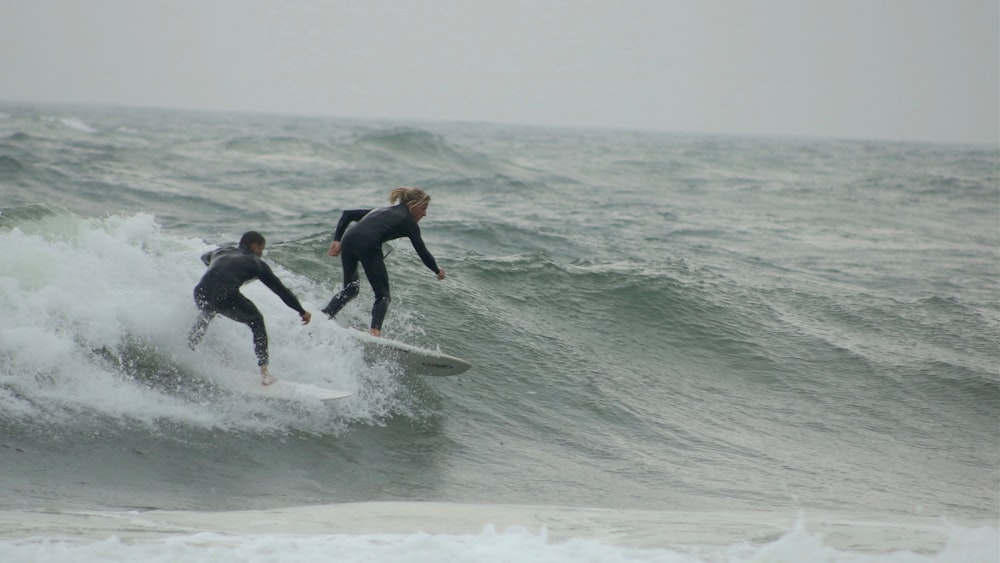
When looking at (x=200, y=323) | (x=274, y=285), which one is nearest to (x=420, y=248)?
(x=274, y=285)

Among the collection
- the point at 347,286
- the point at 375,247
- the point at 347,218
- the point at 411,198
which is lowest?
the point at 347,286

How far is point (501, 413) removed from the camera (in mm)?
8977

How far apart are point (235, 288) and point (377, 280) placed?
1.65 meters

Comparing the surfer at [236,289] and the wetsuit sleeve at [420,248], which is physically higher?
the wetsuit sleeve at [420,248]

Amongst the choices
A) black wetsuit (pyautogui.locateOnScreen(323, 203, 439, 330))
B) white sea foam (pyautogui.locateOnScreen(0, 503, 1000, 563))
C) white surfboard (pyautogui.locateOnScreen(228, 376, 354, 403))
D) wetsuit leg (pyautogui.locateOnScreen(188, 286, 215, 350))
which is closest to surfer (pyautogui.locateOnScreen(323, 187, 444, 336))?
black wetsuit (pyautogui.locateOnScreen(323, 203, 439, 330))

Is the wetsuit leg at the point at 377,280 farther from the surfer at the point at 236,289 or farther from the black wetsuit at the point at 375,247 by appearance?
the surfer at the point at 236,289

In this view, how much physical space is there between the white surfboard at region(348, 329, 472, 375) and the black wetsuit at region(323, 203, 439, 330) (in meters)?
0.23

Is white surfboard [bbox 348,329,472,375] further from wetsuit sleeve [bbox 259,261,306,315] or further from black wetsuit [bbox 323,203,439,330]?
wetsuit sleeve [bbox 259,261,306,315]

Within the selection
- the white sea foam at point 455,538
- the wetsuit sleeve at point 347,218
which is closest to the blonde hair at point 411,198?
the wetsuit sleeve at point 347,218

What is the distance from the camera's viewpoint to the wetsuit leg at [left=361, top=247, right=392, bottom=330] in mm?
8461

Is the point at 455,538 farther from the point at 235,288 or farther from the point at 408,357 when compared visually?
the point at 408,357

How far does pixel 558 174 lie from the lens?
40562mm

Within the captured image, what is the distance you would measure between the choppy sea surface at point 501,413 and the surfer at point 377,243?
15.5 inches

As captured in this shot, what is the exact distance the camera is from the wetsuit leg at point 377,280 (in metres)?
8.46
